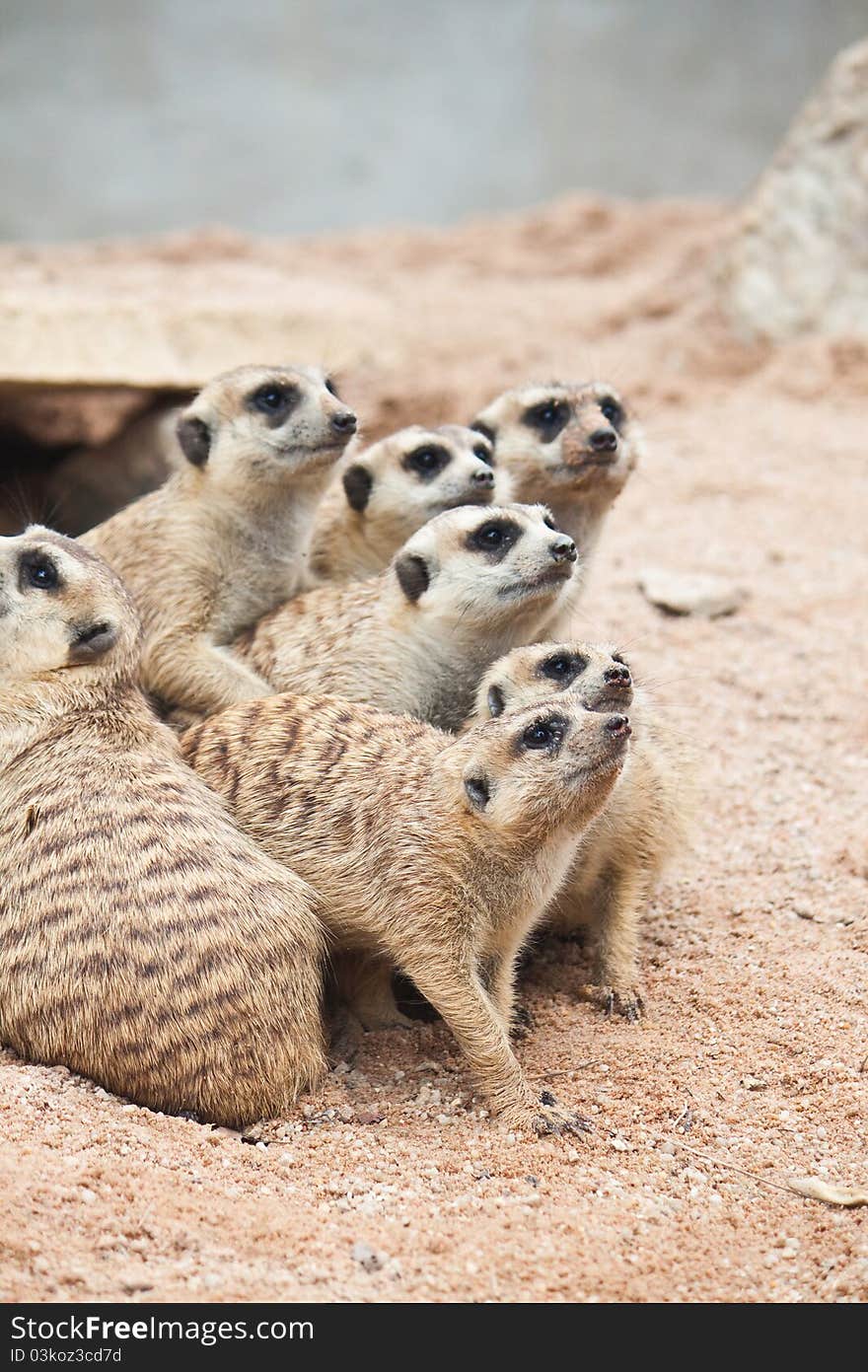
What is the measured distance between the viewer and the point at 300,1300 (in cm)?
200

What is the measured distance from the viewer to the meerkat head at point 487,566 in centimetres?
314

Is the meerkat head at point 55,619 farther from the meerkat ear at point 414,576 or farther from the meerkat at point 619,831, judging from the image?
the meerkat at point 619,831

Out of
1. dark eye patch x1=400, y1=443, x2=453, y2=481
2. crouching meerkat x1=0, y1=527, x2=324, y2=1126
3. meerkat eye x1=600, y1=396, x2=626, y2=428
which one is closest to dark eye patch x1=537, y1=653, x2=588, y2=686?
crouching meerkat x1=0, y1=527, x2=324, y2=1126

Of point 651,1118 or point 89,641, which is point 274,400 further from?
point 651,1118

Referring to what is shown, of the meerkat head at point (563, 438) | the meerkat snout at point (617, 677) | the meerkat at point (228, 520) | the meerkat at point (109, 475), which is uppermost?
the meerkat snout at point (617, 677)

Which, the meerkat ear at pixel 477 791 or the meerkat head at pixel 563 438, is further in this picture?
the meerkat head at pixel 563 438

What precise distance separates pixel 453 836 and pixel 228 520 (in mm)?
1364

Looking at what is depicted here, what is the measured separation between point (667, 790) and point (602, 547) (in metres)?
2.23

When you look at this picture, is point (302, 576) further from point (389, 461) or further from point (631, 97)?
point (631, 97)

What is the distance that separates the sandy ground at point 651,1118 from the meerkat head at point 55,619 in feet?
2.79

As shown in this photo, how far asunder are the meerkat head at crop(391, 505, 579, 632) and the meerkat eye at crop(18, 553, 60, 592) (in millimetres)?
788

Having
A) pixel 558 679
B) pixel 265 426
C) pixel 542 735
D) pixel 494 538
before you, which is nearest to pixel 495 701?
pixel 558 679

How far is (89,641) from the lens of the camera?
304 centimetres

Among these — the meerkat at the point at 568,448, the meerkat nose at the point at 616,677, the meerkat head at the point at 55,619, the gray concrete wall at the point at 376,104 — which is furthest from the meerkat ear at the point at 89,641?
the gray concrete wall at the point at 376,104
